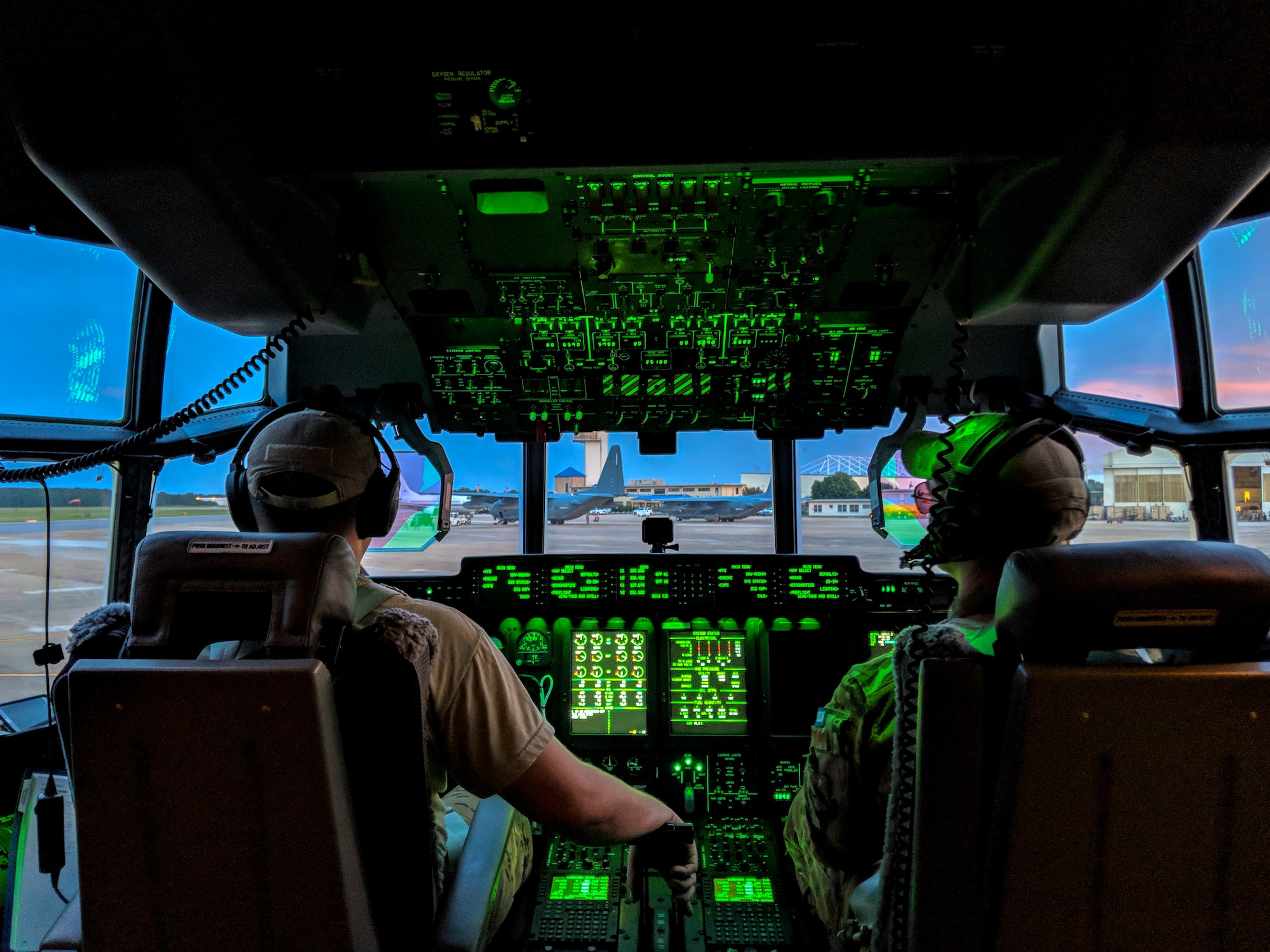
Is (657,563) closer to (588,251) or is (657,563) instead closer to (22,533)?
(588,251)

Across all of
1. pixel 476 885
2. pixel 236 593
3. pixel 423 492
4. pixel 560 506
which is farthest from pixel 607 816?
pixel 560 506

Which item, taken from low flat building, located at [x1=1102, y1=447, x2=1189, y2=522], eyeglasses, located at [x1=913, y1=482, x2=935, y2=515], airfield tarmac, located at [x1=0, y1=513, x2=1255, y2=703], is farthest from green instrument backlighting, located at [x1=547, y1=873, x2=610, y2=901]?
low flat building, located at [x1=1102, y1=447, x2=1189, y2=522]

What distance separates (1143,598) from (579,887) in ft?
5.24

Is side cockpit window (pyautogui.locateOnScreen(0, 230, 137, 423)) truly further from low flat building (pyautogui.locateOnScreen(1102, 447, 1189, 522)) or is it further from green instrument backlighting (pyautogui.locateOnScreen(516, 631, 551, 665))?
low flat building (pyautogui.locateOnScreen(1102, 447, 1189, 522))

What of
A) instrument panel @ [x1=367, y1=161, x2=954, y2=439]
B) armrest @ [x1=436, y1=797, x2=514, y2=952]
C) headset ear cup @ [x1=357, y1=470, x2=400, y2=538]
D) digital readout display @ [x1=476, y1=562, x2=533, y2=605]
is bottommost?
armrest @ [x1=436, y1=797, x2=514, y2=952]

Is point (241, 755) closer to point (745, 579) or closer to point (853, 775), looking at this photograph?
point (853, 775)

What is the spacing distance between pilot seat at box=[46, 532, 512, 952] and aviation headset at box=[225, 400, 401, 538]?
1.26 feet

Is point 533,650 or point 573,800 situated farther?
point 533,650

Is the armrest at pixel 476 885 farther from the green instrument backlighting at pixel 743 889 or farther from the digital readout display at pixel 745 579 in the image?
the digital readout display at pixel 745 579

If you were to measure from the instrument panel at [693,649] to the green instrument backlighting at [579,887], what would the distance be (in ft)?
1.01

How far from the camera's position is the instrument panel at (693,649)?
2.08 m

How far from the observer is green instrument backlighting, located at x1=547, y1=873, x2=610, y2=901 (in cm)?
180

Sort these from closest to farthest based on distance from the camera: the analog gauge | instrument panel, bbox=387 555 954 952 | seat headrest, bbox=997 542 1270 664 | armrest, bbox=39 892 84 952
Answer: seat headrest, bbox=997 542 1270 664 < armrest, bbox=39 892 84 952 < the analog gauge < instrument panel, bbox=387 555 954 952

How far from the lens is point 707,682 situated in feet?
7.02
